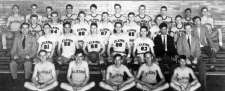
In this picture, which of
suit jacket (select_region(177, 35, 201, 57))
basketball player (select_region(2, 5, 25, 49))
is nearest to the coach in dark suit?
suit jacket (select_region(177, 35, 201, 57))

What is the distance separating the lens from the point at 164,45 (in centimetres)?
1041

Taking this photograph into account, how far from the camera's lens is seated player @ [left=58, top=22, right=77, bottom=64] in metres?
10.3

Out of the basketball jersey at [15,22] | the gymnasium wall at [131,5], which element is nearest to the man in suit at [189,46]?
the gymnasium wall at [131,5]

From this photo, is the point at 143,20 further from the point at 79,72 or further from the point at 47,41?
the point at 79,72

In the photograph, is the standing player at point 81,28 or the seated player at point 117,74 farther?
the standing player at point 81,28

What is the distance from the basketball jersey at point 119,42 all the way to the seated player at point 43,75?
2054 millimetres

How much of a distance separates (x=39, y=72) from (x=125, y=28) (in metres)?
3.18

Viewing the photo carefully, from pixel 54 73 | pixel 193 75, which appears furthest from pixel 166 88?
pixel 54 73

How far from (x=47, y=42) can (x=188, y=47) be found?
3.72 meters

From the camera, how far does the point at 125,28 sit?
1126 centimetres

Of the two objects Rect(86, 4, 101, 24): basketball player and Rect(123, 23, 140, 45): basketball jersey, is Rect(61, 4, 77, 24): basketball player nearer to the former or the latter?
Rect(86, 4, 101, 24): basketball player

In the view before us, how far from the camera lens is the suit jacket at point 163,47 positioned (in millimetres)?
10337

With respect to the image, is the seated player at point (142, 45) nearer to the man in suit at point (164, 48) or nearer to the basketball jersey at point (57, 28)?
the man in suit at point (164, 48)

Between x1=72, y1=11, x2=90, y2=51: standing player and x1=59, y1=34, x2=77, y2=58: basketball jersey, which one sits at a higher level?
x1=72, y1=11, x2=90, y2=51: standing player
